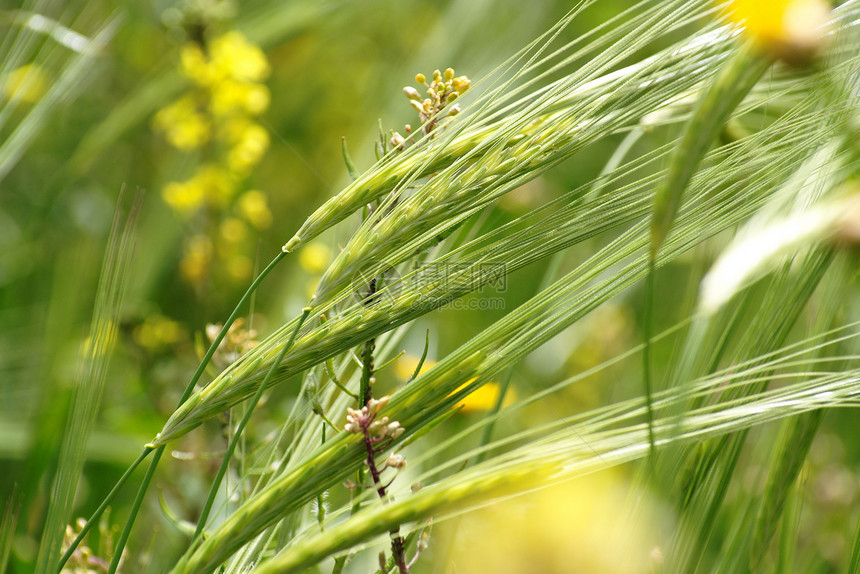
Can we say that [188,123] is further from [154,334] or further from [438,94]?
[438,94]

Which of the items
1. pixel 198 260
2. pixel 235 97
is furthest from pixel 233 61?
pixel 198 260

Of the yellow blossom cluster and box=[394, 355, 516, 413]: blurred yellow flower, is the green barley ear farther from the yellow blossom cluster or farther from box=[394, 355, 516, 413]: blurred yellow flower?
the yellow blossom cluster

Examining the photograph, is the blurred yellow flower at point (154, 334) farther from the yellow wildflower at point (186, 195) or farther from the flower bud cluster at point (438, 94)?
the flower bud cluster at point (438, 94)

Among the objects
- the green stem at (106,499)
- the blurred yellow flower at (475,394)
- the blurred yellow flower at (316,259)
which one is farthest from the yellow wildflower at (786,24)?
the blurred yellow flower at (316,259)

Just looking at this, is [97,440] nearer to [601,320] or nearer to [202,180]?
[202,180]

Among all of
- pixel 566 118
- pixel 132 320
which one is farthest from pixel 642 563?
pixel 132 320

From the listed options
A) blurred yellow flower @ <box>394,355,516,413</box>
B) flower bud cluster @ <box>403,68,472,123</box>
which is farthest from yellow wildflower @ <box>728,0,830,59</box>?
blurred yellow flower @ <box>394,355,516,413</box>
